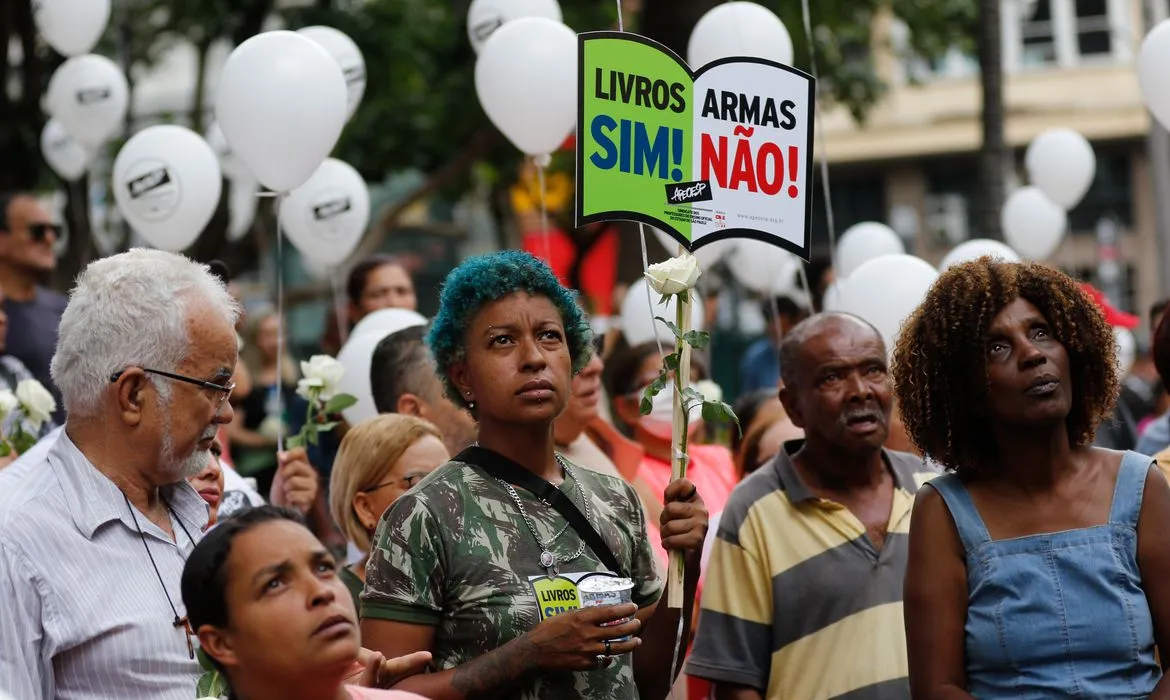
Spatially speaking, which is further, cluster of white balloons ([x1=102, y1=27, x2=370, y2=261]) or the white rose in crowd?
cluster of white balloons ([x1=102, y1=27, x2=370, y2=261])

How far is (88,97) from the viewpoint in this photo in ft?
34.1

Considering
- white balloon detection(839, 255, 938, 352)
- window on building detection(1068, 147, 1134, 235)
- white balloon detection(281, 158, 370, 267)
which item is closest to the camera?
white balloon detection(839, 255, 938, 352)

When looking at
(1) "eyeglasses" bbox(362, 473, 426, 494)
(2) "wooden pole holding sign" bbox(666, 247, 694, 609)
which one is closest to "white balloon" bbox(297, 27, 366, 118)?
(1) "eyeglasses" bbox(362, 473, 426, 494)

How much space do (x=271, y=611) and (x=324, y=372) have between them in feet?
9.72

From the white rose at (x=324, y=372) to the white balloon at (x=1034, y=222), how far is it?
796 cm

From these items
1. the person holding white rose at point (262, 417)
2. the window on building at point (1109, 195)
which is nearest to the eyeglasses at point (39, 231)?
the person holding white rose at point (262, 417)

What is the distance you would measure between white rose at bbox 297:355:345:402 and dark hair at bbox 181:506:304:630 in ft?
9.06

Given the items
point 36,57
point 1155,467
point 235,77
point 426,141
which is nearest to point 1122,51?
point 426,141

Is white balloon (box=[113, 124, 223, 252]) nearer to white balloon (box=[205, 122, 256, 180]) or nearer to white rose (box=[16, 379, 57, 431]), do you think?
white rose (box=[16, 379, 57, 431])

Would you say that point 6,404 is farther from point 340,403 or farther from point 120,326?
point 120,326

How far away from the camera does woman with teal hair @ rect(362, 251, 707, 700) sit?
11.5 ft

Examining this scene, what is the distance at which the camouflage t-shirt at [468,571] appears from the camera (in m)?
3.55

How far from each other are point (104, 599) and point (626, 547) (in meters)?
1.18

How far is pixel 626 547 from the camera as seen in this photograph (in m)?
3.83
